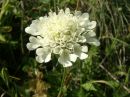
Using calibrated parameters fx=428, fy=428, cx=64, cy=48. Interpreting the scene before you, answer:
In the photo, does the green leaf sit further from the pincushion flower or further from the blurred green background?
the pincushion flower

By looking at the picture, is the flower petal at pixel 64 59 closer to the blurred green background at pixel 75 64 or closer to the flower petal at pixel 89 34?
the flower petal at pixel 89 34

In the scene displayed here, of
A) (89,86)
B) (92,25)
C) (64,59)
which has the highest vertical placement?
(92,25)

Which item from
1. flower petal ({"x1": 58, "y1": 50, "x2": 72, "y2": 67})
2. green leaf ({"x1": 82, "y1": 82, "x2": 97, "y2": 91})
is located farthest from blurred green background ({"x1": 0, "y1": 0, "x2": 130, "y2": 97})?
flower petal ({"x1": 58, "y1": 50, "x2": 72, "y2": 67})

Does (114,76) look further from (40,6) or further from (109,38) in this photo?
(40,6)

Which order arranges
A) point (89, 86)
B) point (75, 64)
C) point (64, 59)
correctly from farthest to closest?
point (75, 64), point (89, 86), point (64, 59)

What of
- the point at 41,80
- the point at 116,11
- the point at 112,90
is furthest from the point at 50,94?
the point at 116,11

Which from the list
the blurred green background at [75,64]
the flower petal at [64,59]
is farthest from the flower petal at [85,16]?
the blurred green background at [75,64]

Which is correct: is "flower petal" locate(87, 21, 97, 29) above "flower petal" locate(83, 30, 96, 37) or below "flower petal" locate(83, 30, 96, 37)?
above

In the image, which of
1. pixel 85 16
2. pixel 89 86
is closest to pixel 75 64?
pixel 89 86

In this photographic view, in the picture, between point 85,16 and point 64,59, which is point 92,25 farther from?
point 64,59
